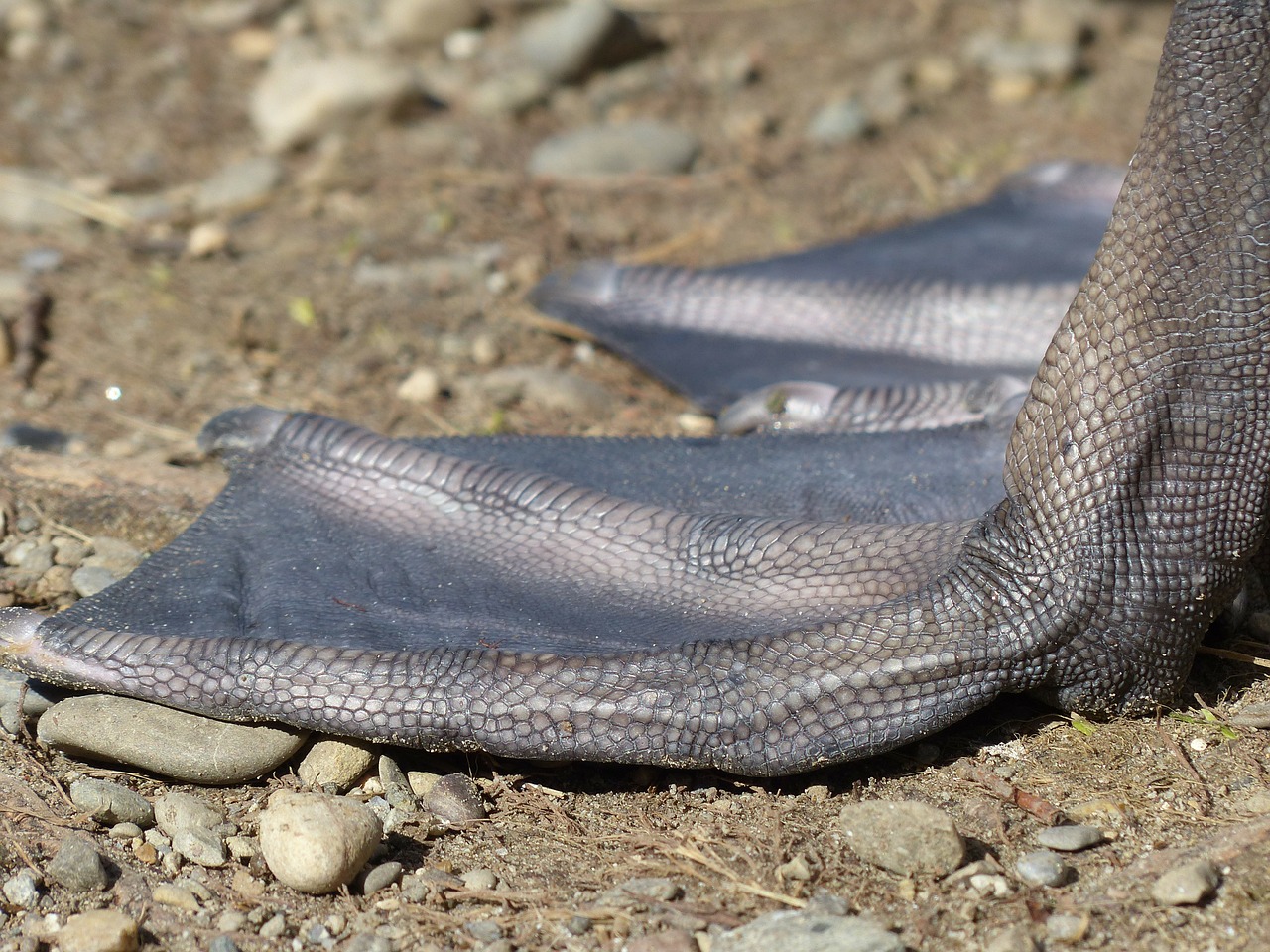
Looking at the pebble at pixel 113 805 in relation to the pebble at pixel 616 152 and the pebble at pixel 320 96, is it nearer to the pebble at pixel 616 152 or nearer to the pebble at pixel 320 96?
the pebble at pixel 616 152

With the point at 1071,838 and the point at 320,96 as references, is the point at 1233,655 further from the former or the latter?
the point at 320,96

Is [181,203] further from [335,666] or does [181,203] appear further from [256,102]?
[335,666]

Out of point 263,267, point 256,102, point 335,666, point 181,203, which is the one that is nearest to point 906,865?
point 335,666

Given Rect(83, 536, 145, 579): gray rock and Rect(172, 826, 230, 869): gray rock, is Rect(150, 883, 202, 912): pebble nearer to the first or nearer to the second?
Rect(172, 826, 230, 869): gray rock

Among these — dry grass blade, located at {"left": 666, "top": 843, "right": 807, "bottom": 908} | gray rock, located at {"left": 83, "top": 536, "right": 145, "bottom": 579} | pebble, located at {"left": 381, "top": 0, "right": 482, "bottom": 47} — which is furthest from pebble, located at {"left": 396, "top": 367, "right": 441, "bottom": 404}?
pebble, located at {"left": 381, "top": 0, "right": 482, "bottom": 47}

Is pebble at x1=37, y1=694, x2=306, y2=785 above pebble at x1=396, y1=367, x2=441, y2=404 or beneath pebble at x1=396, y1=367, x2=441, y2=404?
beneath

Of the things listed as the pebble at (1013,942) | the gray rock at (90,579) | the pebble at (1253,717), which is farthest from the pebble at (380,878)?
the pebble at (1253,717)

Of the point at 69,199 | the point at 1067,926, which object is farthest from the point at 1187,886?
the point at 69,199
